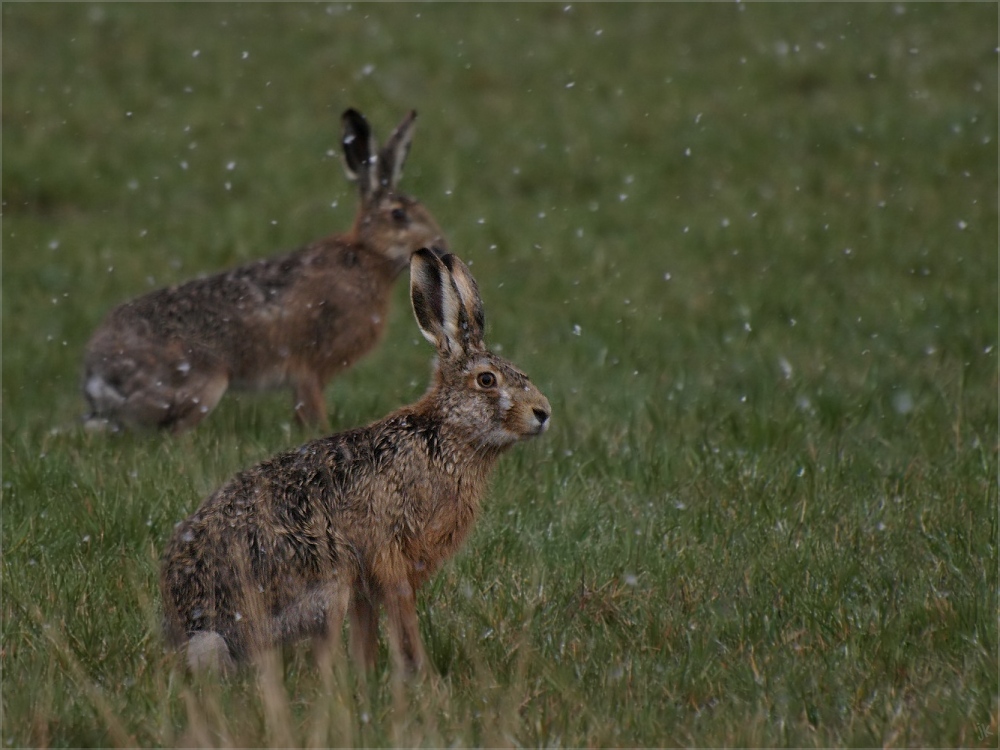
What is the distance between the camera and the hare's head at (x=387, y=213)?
26.9 feet

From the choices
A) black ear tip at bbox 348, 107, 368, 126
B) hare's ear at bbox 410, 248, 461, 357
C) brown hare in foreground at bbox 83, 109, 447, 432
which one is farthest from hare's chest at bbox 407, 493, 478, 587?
black ear tip at bbox 348, 107, 368, 126

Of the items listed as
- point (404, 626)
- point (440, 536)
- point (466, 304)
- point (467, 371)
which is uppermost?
point (466, 304)

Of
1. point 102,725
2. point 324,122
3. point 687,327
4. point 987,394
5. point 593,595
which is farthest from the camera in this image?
point 324,122

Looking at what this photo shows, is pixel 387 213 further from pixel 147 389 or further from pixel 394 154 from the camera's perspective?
pixel 147 389

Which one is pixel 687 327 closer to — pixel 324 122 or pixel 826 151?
pixel 826 151

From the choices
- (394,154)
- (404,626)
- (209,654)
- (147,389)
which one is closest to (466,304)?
(404,626)

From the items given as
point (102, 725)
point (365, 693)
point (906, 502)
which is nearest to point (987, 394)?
point (906, 502)

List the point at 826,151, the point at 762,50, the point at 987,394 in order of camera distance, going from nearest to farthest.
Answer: the point at 987,394 → the point at 826,151 → the point at 762,50

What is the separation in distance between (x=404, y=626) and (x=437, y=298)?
116 centimetres

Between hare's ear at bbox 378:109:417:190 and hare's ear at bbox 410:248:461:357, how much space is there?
3148 millimetres

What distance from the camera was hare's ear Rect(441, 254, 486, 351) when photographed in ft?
16.0

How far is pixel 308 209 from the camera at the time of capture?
1218 centimetres

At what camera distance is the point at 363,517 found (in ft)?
14.8

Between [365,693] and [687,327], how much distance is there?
558 centimetres
